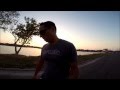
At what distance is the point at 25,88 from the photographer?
2.32 metres

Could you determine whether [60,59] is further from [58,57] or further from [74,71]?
[74,71]

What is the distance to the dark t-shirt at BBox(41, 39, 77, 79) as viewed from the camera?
2.29 metres

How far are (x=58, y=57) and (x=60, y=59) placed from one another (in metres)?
0.02

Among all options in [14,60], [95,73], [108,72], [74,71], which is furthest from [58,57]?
[14,60]

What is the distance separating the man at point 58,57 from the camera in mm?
2283

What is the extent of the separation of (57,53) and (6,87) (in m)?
0.51

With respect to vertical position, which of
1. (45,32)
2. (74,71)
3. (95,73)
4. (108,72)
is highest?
(45,32)

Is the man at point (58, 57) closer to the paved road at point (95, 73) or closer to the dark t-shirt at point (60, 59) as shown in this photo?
the dark t-shirt at point (60, 59)

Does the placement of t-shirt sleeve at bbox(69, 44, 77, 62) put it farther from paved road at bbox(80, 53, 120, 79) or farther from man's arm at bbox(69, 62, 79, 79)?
paved road at bbox(80, 53, 120, 79)

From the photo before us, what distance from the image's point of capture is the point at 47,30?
231 cm

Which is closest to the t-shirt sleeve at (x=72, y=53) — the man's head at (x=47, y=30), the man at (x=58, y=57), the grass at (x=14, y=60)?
the man at (x=58, y=57)

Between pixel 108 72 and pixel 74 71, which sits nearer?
pixel 74 71
